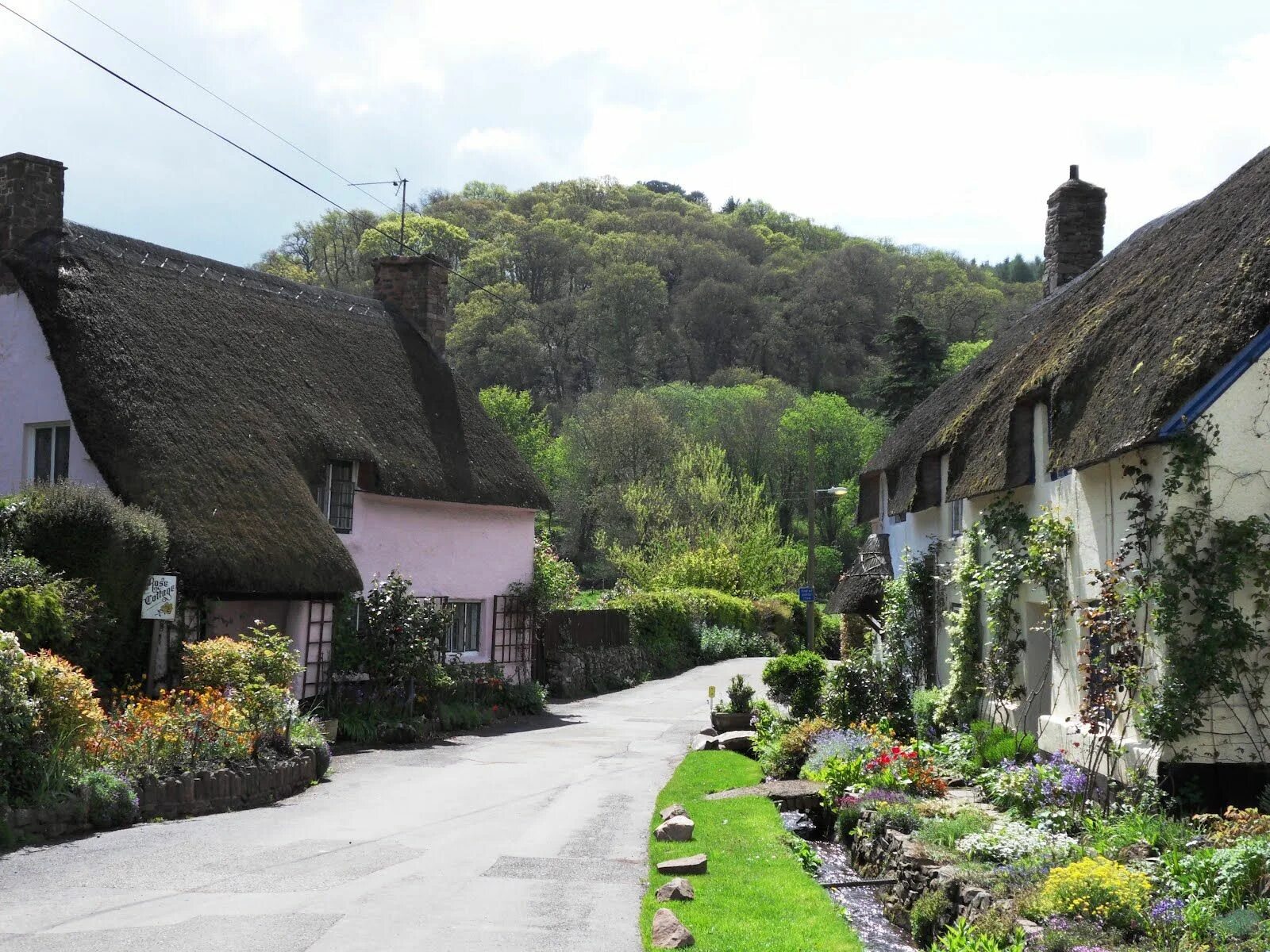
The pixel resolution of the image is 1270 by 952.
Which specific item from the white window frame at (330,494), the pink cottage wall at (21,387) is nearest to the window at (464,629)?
the white window frame at (330,494)

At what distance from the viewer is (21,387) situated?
18.3 m

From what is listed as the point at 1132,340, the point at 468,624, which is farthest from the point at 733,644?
the point at 1132,340

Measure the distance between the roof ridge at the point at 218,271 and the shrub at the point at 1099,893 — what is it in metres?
17.1

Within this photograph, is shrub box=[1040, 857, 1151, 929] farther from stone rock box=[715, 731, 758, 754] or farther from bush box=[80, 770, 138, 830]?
stone rock box=[715, 731, 758, 754]

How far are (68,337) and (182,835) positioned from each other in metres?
9.58

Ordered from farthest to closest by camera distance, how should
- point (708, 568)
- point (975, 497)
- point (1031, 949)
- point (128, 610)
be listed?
point (708, 568), point (975, 497), point (128, 610), point (1031, 949)

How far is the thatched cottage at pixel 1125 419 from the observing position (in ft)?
34.4

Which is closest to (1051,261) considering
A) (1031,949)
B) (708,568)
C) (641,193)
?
(1031,949)

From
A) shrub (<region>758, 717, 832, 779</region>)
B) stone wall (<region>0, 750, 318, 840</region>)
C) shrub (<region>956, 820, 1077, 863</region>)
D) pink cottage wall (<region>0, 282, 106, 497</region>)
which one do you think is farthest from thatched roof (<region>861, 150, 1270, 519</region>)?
pink cottage wall (<region>0, 282, 106, 497</region>)

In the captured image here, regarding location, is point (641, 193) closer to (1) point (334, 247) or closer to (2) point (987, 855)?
(1) point (334, 247)

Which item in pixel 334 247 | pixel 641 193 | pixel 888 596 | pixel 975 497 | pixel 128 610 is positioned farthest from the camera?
pixel 641 193

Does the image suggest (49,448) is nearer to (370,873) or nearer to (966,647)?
(370,873)

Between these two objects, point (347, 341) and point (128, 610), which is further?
point (347, 341)

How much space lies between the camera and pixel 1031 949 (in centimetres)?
723
